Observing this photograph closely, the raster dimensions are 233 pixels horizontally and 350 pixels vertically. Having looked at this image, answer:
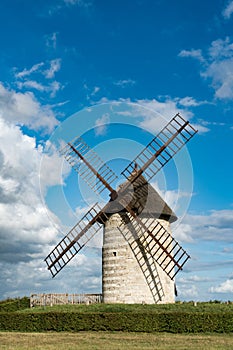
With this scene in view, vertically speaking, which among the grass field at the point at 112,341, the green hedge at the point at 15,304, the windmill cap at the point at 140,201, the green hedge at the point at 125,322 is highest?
the windmill cap at the point at 140,201

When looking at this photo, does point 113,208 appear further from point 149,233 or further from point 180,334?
point 180,334

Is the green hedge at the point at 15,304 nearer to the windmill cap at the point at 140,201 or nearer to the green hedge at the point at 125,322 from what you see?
the green hedge at the point at 125,322

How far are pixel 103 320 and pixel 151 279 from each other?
16.8 feet

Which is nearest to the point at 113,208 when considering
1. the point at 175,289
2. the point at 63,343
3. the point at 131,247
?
the point at 131,247

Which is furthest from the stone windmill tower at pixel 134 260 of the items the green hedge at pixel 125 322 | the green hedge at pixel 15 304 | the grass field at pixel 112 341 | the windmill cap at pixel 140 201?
the green hedge at pixel 15 304

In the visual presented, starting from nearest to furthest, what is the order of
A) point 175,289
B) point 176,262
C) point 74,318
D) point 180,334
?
point 180,334
point 74,318
point 176,262
point 175,289

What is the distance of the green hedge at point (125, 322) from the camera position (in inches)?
781

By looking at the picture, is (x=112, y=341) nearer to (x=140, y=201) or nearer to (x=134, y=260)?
(x=134, y=260)

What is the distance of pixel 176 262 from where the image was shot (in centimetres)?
2388

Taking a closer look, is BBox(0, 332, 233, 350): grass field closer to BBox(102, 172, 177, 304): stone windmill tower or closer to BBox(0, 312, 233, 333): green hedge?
BBox(0, 312, 233, 333): green hedge

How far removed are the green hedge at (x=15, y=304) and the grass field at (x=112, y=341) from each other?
6336 millimetres

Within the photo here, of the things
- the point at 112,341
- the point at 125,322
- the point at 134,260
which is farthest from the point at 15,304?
the point at 112,341

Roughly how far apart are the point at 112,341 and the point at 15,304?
1208 cm

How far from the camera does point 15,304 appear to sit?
27922 mm
